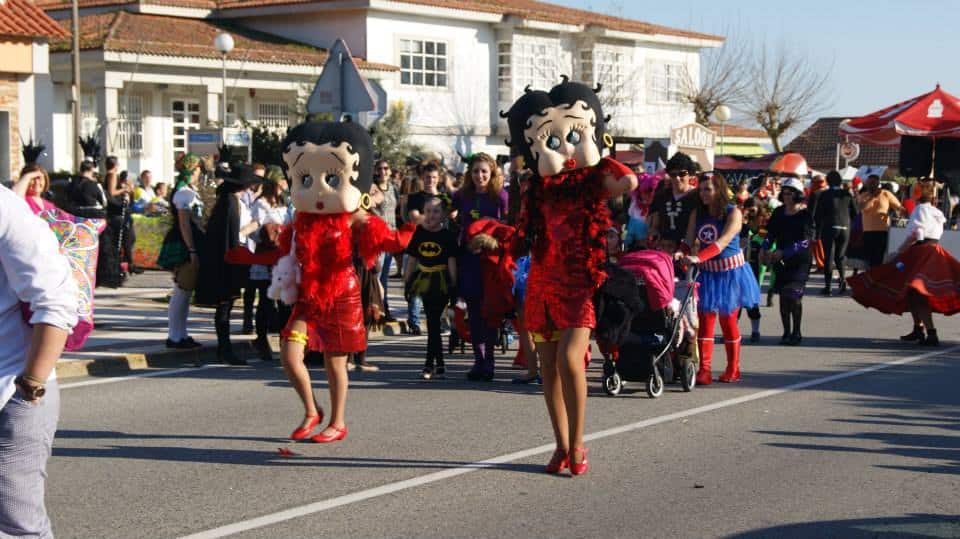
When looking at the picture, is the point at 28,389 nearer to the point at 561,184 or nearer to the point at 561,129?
the point at 561,184

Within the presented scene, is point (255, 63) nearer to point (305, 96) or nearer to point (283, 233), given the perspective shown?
point (305, 96)

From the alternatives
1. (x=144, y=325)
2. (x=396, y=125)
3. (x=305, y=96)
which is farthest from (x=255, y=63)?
(x=144, y=325)

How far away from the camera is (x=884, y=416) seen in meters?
9.80

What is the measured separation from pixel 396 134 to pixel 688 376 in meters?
29.3

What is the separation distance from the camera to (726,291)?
11.3 metres

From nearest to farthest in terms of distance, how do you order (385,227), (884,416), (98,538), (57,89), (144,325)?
(98,538) → (385,227) → (884,416) → (144,325) → (57,89)

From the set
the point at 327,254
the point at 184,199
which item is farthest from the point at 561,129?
the point at 184,199

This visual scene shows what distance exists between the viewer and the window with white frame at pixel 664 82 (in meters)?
51.1

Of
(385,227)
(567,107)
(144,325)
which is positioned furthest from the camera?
(144,325)

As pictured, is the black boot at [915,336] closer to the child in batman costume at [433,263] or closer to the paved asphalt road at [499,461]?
the paved asphalt road at [499,461]

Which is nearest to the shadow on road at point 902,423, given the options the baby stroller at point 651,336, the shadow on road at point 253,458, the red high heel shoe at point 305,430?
the baby stroller at point 651,336

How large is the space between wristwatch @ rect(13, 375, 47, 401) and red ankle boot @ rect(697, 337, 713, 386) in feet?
25.3

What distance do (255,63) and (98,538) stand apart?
3199 centimetres

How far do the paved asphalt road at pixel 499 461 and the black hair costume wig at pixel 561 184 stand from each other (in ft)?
4.47
